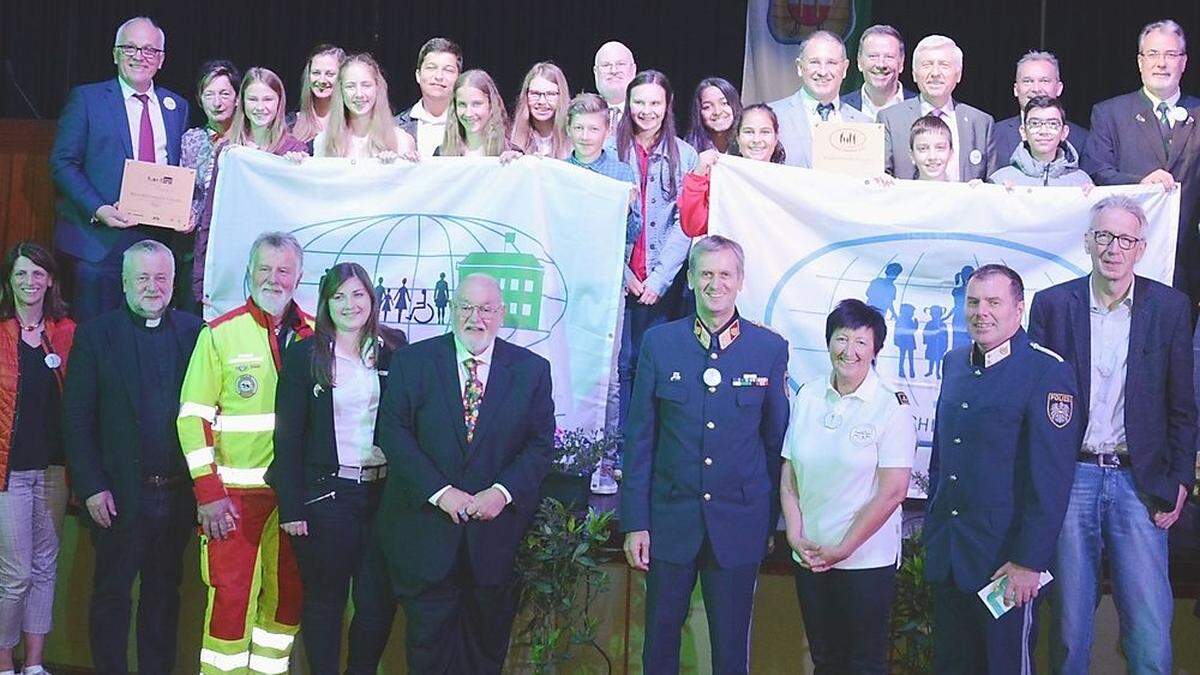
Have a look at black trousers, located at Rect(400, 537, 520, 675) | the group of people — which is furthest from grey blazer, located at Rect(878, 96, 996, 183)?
black trousers, located at Rect(400, 537, 520, 675)

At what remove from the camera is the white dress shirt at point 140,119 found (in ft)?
21.8

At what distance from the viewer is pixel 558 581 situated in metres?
5.44

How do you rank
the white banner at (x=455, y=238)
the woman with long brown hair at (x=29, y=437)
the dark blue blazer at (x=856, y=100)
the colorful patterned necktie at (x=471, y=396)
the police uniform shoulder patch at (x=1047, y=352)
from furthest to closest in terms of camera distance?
the dark blue blazer at (x=856, y=100) → the white banner at (x=455, y=238) → the woman with long brown hair at (x=29, y=437) → the colorful patterned necktie at (x=471, y=396) → the police uniform shoulder patch at (x=1047, y=352)

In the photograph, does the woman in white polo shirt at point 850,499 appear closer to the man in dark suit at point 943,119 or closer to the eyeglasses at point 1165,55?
the man in dark suit at point 943,119

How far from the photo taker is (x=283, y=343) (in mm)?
5418

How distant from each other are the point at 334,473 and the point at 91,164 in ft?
7.53

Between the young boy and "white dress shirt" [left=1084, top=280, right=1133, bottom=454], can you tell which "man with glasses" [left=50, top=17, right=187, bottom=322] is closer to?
the young boy

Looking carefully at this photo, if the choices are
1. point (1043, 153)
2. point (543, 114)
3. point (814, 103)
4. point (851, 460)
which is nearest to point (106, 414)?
point (543, 114)

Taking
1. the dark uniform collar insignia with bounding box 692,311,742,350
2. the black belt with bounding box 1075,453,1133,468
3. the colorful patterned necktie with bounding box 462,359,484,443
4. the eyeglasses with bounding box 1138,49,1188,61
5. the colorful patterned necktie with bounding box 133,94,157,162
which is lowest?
the black belt with bounding box 1075,453,1133,468

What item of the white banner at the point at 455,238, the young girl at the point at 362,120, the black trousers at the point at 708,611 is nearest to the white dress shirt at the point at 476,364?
the white banner at the point at 455,238

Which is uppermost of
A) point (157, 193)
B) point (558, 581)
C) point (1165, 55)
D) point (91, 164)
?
point (1165, 55)

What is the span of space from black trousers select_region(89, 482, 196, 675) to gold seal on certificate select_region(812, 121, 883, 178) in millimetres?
2776

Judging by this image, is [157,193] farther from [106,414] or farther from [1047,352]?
[1047,352]

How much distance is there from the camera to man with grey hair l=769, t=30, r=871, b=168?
635 cm
